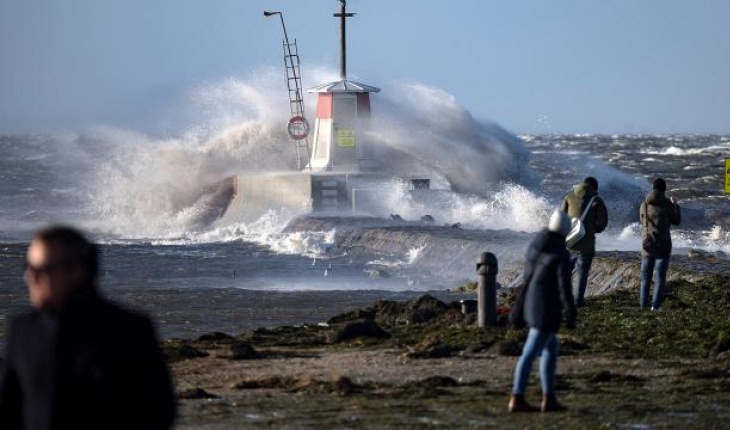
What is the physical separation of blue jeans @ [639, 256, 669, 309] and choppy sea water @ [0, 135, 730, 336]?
13.5 feet

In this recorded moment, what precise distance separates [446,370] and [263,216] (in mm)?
28886

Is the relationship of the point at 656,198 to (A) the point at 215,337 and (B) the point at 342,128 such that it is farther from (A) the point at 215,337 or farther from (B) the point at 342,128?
(B) the point at 342,128

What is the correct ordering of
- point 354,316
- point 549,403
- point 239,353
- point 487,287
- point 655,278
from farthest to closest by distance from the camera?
point 354,316, point 655,278, point 487,287, point 239,353, point 549,403

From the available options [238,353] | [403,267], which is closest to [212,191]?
[403,267]

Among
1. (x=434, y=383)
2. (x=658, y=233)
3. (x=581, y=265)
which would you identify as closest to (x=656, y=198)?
(x=658, y=233)

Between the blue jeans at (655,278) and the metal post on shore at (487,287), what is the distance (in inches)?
85.7

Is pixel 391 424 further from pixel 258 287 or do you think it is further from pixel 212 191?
pixel 212 191

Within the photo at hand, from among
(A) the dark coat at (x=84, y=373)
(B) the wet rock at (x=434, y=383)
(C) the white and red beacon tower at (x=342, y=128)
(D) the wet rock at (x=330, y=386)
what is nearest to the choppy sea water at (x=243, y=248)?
(C) the white and red beacon tower at (x=342, y=128)

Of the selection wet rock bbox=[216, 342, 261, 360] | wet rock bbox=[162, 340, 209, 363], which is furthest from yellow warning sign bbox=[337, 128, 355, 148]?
wet rock bbox=[216, 342, 261, 360]

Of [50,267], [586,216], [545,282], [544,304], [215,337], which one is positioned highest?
[50,267]

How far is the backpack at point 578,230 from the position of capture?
636 inches

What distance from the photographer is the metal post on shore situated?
1450 cm

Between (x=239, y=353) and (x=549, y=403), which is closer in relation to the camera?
(x=549, y=403)

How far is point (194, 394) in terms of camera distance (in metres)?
10.9
